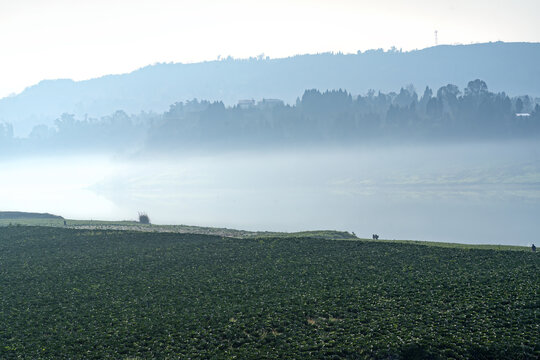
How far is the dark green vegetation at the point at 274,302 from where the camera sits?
26891 mm

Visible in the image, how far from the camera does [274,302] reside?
33.2m

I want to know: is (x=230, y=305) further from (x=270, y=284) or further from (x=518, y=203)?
(x=518, y=203)

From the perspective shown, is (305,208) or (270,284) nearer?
(270,284)

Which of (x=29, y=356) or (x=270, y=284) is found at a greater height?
(x=270, y=284)

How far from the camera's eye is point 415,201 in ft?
602

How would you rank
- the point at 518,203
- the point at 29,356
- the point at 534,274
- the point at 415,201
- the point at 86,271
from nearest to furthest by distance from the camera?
1. the point at 29,356
2. the point at 534,274
3. the point at 86,271
4. the point at 518,203
5. the point at 415,201

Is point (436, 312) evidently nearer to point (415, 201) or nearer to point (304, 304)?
point (304, 304)

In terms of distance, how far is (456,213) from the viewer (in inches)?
6078

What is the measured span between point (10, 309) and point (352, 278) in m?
24.3

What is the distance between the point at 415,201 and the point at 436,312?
526 ft

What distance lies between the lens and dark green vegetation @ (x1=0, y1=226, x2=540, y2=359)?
88.2ft

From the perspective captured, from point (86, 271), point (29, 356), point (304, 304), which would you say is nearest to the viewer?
point (29, 356)

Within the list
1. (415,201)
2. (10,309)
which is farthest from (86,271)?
(415,201)

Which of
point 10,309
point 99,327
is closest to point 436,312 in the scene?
point 99,327
